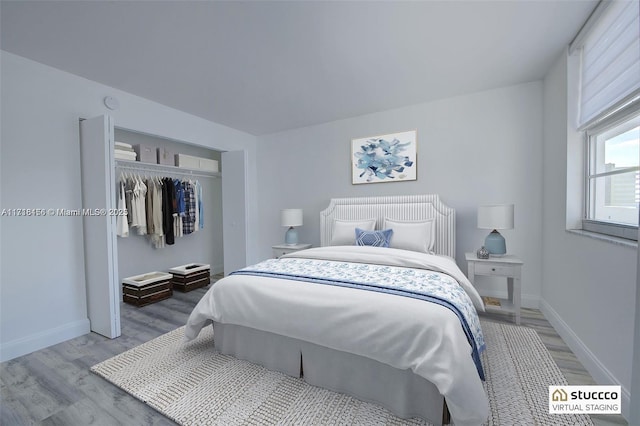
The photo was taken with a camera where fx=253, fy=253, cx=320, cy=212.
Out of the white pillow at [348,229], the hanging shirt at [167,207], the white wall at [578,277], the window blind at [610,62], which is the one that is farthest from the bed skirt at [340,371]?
the hanging shirt at [167,207]

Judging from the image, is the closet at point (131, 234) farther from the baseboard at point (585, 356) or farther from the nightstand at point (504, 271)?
the baseboard at point (585, 356)

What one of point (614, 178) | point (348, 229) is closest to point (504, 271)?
point (614, 178)

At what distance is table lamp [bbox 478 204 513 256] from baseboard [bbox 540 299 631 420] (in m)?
0.70

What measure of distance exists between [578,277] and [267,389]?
2.41 m

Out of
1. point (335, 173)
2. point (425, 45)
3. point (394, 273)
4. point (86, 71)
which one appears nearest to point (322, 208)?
point (335, 173)

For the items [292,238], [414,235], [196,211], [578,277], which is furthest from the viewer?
[196,211]

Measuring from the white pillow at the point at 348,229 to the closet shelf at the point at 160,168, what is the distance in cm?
249

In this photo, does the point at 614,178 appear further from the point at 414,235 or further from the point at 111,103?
the point at 111,103

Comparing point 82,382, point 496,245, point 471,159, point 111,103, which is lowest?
point 82,382

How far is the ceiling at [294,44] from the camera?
5.55ft

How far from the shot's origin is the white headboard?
302 cm

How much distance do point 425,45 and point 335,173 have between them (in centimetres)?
203

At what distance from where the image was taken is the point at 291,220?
3734 millimetres

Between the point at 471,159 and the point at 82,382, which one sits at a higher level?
the point at 471,159
